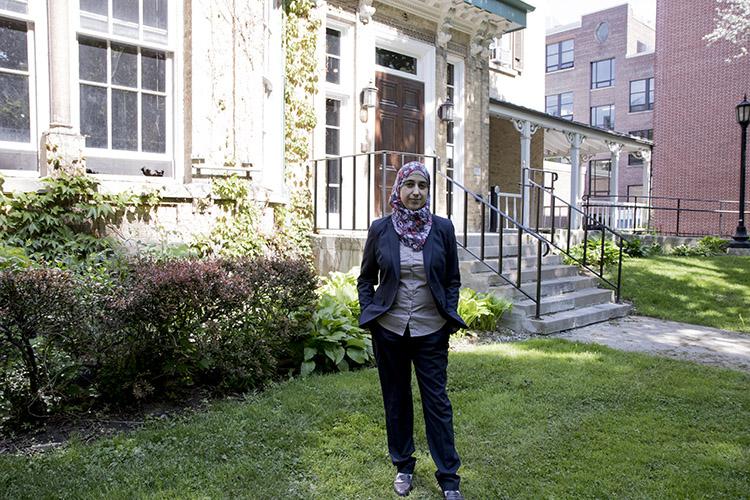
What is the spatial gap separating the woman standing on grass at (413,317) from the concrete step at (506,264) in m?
4.37

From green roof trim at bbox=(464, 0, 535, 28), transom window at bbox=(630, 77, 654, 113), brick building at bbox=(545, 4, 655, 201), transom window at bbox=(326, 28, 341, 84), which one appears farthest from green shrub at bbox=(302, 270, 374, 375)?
transom window at bbox=(630, 77, 654, 113)

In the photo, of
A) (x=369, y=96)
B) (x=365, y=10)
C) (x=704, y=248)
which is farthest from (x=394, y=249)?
(x=704, y=248)

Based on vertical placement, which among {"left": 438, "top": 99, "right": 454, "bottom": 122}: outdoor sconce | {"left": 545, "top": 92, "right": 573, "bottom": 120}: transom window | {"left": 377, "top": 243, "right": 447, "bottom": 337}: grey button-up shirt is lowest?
{"left": 377, "top": 243, "right": 447, "bottom": 337}: grey button-up shirt

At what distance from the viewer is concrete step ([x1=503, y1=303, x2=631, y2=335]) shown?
662 centimetres

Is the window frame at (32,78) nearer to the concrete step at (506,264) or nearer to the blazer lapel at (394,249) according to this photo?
the blazer lapel at (394,249)

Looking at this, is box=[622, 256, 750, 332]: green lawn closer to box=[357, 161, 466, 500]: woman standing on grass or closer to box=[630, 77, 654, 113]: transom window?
box=[357, 161, 466, 500]: woman standing on grass

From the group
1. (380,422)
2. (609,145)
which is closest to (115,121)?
(380,422)

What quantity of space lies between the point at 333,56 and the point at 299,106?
1.35m

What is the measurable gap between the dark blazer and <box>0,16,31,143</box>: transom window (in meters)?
4.44

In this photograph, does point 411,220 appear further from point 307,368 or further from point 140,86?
point 140,86

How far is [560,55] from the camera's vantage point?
38188mm

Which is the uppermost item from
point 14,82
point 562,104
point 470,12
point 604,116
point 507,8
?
point 562,104

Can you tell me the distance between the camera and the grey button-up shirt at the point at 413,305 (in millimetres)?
2836

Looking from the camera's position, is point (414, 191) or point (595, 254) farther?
point (595, 254)
